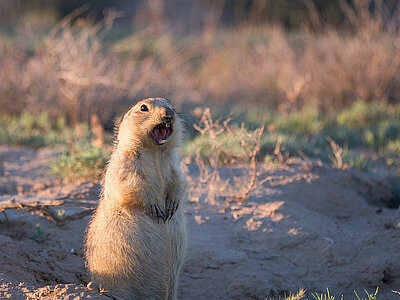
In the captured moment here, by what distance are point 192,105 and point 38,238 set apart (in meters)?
4.92

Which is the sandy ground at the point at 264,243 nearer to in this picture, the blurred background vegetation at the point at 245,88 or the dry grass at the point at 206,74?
the blurred background vegetation at the point at 245,88

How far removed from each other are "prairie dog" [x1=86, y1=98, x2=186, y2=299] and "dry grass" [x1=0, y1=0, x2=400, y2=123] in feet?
13.8

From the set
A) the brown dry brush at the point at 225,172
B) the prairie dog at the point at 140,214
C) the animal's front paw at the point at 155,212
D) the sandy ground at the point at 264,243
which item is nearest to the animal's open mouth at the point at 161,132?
the prairie dog at the point at 140,214

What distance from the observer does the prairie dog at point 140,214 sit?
127 inches

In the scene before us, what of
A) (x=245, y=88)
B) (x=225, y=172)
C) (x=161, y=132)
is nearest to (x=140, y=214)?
(x=161, y=132)

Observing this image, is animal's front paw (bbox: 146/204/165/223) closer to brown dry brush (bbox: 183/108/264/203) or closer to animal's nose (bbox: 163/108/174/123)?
animal's nose (bbox: 163/108/174/123)

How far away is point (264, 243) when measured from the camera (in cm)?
426

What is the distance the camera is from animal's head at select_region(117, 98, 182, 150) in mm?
3258

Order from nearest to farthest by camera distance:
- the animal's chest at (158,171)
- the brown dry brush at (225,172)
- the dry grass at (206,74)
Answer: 1. the animal's chest at (158,171)
2. the brown dry brush at (225,172)
3. the dry grass at (206,74)

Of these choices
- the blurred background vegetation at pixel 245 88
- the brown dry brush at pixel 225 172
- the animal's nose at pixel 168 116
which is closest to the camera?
the animal's nose at pixel 168 116

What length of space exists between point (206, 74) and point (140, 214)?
766 centimetres

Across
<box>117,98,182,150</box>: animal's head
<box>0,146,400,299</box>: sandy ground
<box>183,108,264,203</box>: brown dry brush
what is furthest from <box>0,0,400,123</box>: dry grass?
<box>117,98,182,150</box>: animal's head

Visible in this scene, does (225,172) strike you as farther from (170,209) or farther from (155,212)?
(155,212)

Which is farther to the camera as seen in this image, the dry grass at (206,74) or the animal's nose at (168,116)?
the dry grass at (206,74)
